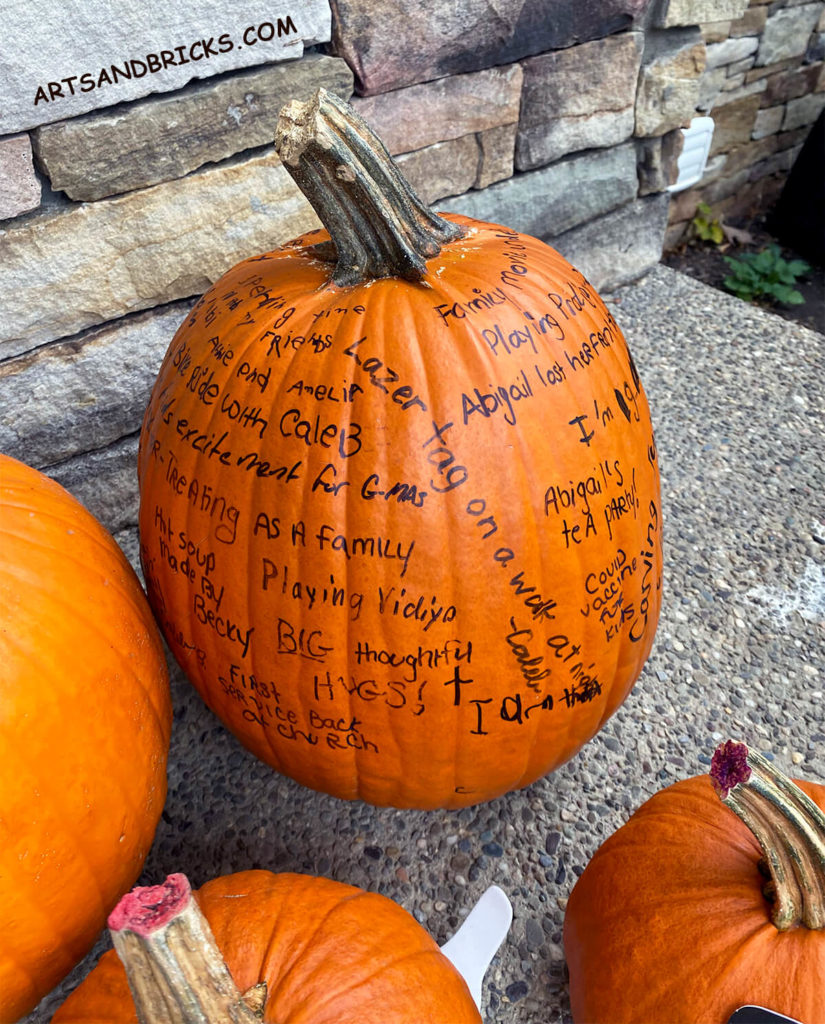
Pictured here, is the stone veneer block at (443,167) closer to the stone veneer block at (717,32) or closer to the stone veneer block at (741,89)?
the stone veneer block at (717,32)

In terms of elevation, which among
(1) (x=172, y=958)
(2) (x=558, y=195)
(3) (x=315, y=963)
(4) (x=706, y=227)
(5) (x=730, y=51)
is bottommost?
(4) (x=706, y=227)

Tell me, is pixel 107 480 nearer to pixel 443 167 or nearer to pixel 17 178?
pixel 17 178

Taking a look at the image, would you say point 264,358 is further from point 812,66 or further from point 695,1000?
point 812,66

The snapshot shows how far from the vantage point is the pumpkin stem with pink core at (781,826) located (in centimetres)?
92

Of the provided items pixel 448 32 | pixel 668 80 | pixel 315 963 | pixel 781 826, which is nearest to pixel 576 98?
pixel 668 80

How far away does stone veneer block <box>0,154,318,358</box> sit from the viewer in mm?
1651

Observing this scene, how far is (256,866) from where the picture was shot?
4.54 feet

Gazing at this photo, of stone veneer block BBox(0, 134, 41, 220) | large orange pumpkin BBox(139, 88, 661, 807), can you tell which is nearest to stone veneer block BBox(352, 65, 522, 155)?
stone veneer block BBox(0, 134, 41, 220)

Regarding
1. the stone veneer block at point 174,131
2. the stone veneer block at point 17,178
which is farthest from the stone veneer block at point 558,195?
the stone veneer block at point 17,178

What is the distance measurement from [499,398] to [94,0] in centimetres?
113

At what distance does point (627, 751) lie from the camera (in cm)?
158

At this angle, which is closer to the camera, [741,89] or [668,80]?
[668,80]

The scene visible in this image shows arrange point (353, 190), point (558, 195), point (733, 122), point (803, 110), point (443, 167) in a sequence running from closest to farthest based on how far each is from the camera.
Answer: point (353, 190), point (443, 167), point (558, 195), point (733, 122), point (803, 110)

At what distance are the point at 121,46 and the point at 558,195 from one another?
139cm
